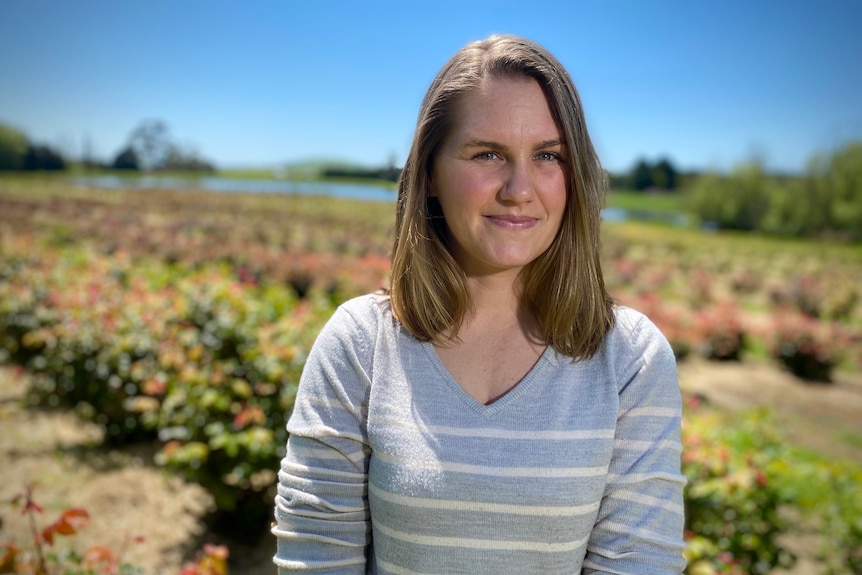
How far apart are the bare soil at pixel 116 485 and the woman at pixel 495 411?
143 centimetres

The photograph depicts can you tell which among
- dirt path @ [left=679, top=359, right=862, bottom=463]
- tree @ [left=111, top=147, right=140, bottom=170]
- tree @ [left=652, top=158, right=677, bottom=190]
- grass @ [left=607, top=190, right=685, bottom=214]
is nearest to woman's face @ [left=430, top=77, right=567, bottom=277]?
dirt path @ [left=679, top=359, right=862, bottom=463]

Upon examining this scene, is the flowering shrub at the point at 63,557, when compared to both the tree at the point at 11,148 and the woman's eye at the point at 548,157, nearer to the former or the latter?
the woman's eye at the point at 548,157

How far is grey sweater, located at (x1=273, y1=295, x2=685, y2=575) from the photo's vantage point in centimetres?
113

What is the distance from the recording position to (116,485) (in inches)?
157

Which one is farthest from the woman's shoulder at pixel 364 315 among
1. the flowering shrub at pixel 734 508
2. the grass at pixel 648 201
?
the grass at pixel 648 201

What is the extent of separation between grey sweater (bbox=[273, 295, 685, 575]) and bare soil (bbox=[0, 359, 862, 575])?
1400 mm

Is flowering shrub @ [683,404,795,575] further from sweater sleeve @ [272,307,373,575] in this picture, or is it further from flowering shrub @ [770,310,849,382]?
flowering shrub @ [770,310,849,382]

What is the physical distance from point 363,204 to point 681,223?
96.4 ft

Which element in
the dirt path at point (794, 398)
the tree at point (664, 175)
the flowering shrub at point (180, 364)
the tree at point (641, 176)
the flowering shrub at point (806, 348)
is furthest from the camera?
the tree at point (664, 175)

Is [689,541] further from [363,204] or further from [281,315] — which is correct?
[363,204]

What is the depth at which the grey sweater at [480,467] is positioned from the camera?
3.70ft

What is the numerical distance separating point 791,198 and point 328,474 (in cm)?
4598

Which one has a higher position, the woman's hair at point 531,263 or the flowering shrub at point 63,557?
the woman's hair at point 531,263

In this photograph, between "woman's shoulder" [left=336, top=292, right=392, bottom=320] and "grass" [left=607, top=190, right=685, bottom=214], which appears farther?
"grass" [left=607, top=190, right=685, bottom=214]
